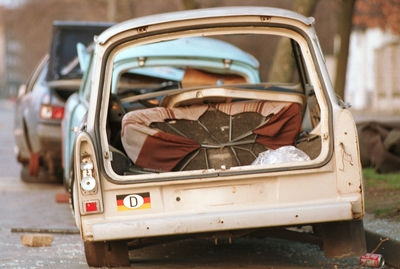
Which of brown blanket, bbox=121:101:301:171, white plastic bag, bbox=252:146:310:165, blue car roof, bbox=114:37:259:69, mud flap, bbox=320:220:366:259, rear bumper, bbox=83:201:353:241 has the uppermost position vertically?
blue car roof, bbox=114:37:259:69

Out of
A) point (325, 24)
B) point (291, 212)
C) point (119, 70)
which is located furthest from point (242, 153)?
point (325, 24)

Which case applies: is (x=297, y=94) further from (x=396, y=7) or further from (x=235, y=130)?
(x=396, y=7)

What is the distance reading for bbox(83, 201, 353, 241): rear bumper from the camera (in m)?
5.25

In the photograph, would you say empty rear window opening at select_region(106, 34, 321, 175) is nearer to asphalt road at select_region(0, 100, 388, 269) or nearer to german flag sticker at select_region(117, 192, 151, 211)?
german flag sticker at select_region(117, 192, 151, 211)

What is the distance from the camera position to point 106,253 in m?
5.68

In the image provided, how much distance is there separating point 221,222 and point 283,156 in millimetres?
841

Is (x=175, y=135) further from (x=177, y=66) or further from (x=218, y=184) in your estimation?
(x=177, y=66)

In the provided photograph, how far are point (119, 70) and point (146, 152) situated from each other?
8.00 ft

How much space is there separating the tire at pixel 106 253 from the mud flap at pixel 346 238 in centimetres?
135

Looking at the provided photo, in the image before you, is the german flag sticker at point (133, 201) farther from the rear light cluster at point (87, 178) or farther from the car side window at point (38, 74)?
the car side window at point (38, 74)

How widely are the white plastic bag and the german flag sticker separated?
98cm

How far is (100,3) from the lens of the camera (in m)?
34.8

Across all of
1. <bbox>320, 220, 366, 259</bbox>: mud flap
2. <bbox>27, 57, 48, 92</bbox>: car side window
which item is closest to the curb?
<bbox>320, 220, 366, 259</bbox>: mud flap

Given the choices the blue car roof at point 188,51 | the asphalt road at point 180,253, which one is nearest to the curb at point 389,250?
the asphalt road at point 180,253
